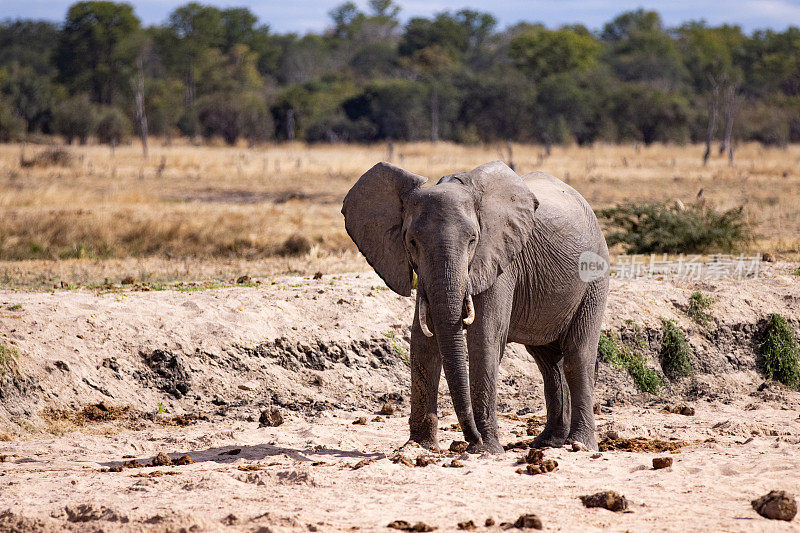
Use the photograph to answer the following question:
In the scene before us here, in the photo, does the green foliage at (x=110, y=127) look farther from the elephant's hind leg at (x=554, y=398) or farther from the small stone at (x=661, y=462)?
the small stone at (x=661, y=462)

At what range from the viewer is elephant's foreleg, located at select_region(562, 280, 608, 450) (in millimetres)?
7145

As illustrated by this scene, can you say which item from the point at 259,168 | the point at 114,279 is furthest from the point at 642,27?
the point at 114,279

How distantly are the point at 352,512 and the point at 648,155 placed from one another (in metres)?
37.6

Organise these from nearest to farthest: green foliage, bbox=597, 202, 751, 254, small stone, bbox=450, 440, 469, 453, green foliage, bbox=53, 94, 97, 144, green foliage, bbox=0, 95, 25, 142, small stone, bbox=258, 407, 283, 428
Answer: small stone, bbox=450, 440, 469, 453
small stone, bbox=258, 407, 283, 428
green foliage, bbox=597, 202, 751, 254
green foliage, bbox=0, 95, 25, 142
green foliage, bbox=53, 94, 97, 144

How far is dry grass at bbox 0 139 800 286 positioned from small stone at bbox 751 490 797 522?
7759mm

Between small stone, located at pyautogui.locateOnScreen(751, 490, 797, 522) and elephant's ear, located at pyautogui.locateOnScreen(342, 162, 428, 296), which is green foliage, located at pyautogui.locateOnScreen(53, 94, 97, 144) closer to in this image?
elephant's ear, located at pyautogui.locateOnScreen(342, 162, 428, 296)

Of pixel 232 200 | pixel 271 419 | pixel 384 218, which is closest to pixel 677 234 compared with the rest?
pixel 271 419

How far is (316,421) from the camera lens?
25.8ft

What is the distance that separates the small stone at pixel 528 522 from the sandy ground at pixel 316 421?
119 mm

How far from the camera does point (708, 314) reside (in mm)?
10570

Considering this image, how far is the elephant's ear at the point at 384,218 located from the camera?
6.15 metres

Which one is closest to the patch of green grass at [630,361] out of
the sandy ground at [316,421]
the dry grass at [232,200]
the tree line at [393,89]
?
the sandy ground at [316,421]

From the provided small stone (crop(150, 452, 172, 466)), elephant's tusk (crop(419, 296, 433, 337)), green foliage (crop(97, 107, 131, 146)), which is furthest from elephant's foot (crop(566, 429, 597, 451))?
green foliage (crop(97, 107, 131, 146))

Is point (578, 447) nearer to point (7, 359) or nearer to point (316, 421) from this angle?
point (316, 421)
